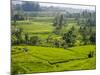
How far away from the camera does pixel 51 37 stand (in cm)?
243

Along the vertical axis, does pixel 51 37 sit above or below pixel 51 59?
above

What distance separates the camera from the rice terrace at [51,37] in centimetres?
229

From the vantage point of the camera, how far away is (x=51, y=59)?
2.42m

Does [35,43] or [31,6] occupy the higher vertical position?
[31,6]

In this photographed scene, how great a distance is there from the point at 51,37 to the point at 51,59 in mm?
245

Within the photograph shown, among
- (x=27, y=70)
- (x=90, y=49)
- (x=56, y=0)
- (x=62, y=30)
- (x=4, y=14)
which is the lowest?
(x=27, y=70)

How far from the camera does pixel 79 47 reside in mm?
2553

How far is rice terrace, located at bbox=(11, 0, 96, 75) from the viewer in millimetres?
2295

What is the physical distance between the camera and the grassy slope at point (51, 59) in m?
2.30

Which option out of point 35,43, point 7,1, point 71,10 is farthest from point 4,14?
point 71,10

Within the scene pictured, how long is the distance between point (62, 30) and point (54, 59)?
1.12ft

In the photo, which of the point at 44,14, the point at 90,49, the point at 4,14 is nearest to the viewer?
the point at 4,14

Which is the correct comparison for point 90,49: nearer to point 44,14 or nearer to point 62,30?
point 62,30

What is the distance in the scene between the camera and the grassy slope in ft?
7.54
